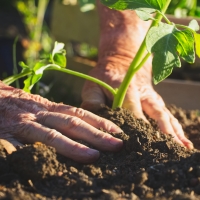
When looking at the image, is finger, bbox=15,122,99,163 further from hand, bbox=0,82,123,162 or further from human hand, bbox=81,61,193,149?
human hand, bbox=81,61,193,149

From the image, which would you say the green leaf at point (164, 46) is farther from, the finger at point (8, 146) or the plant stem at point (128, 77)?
the finger at point (8, 146)

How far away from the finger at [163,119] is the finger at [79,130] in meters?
0.47

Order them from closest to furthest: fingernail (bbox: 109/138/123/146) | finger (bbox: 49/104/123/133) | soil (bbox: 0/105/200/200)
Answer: soil (bbox: 0/105/200/200) → fingernail (bbox: 109/138/123/146) → finger (bbox: 49/104/123/133)

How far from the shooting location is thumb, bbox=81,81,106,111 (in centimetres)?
233

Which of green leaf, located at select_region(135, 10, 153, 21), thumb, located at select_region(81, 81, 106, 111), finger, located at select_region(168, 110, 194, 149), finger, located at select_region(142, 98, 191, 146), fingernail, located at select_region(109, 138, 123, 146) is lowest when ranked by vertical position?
finger, located at select_region(168, 110, 194, 149)

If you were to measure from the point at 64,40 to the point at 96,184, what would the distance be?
10.0 ft

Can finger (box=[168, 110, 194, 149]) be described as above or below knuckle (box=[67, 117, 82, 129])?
below

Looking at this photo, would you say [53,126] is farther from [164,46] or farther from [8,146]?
[164,46]

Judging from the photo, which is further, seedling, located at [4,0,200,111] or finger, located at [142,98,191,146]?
finger, located at [142,98,191,146]

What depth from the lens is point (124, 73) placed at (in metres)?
2.55

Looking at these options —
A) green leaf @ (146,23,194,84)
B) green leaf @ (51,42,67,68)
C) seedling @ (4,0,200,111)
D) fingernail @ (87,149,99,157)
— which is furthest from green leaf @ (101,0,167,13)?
fingernail @ (87,149,99,157)

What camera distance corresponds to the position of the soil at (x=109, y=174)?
1.43 meters

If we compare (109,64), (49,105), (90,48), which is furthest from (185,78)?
(49,105)

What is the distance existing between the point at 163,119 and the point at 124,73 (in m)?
0.38
